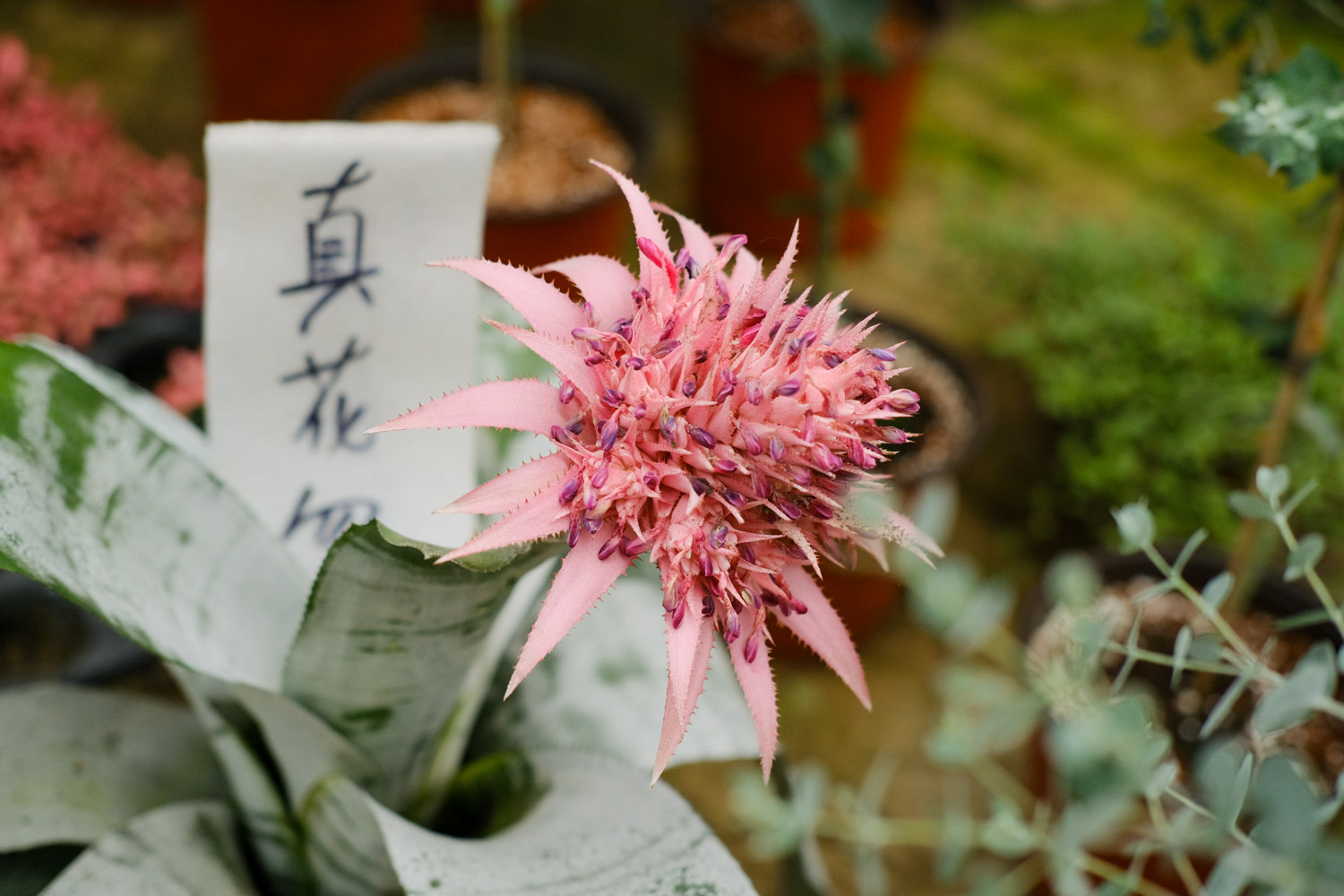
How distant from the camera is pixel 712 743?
0.59 m

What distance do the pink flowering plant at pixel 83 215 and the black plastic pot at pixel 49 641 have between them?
282mm

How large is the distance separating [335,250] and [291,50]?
1.32 meters

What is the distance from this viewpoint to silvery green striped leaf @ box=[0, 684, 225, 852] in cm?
54

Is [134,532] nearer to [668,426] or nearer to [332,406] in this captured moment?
[332,406]

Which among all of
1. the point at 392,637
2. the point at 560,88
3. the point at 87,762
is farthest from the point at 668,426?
the point at 560,88

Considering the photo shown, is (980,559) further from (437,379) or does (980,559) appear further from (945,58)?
(945,58)

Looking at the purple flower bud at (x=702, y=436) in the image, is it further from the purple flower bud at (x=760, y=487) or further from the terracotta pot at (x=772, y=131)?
the terracotta pot at (x=772, y=131)

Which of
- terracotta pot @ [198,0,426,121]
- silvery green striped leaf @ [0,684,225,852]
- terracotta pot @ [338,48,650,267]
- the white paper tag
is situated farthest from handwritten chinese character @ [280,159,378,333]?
terracotta pot @ [198,0,426,121]

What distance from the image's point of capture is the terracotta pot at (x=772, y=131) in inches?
64.4

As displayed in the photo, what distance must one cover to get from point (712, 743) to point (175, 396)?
65 centimetres

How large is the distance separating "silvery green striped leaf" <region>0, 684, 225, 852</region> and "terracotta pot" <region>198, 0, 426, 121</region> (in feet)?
3.99

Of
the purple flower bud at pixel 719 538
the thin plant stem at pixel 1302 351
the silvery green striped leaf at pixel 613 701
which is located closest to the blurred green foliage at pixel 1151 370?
the thin plant stem at pixel 1302 351

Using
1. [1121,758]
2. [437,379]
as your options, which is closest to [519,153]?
[437,379]

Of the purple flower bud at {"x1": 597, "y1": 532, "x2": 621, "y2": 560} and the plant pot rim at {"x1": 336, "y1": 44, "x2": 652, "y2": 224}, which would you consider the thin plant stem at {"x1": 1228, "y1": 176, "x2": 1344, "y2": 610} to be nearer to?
the purple flower bud at {"x1": 597, "y1": 532, "x2": 621, "y2": 560}
